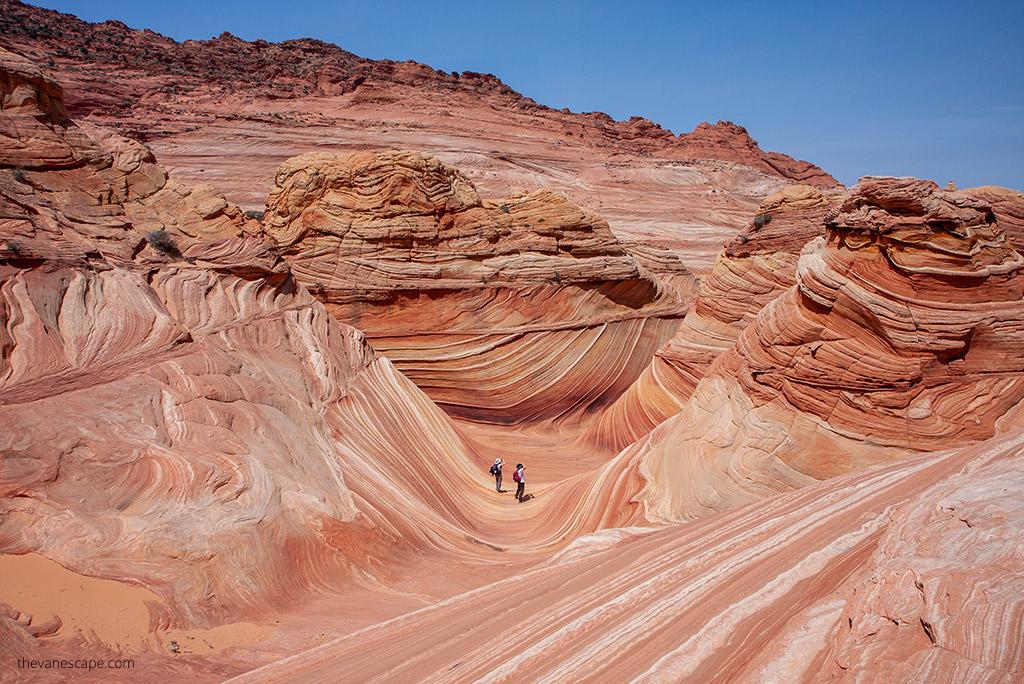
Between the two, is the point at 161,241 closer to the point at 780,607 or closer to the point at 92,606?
the point at 92,606

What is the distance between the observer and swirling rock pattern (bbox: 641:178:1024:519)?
6906mm

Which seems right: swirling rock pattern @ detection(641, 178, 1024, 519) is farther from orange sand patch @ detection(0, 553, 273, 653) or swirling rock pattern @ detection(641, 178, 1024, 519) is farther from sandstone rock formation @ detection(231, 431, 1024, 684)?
orange sand patch @ detection(0, 553, 273, 653)

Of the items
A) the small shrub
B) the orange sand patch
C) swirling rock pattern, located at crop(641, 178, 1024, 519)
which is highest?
the small shrub

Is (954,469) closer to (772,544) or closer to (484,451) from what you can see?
(772,544)

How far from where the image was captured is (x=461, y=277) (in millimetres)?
13578

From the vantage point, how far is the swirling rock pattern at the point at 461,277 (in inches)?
517

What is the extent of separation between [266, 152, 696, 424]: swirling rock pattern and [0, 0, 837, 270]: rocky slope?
14.5 metres

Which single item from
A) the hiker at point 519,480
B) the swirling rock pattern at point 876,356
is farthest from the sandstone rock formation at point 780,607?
the hiker at point 519,480

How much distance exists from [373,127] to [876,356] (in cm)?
3996

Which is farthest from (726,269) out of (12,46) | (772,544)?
(12,46)

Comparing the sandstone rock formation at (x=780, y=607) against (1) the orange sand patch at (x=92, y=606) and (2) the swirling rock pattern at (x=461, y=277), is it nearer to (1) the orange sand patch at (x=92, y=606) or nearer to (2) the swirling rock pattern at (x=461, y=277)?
(1) the orange sand patch at (x=92, y=606)

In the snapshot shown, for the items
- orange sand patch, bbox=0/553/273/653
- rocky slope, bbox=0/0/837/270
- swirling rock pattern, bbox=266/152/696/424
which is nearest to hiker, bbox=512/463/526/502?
swirling rock pattern, bbox=266/152/696/424

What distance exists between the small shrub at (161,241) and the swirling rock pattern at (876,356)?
7118 mm

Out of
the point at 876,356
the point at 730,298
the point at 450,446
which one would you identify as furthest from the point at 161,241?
the point at 730,298
